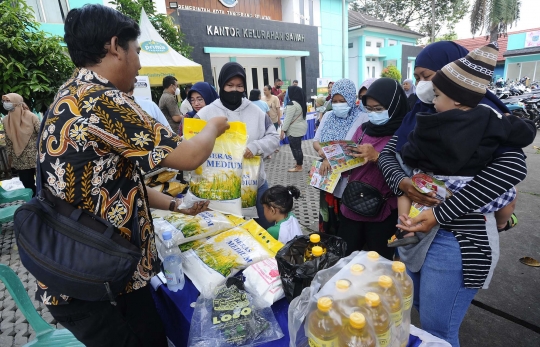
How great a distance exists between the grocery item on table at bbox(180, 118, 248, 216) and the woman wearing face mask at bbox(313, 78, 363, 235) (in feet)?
2.57

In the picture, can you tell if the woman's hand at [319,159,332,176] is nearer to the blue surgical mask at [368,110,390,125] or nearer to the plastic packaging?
Answer: the blue surgical mask at [368,110,390,125]

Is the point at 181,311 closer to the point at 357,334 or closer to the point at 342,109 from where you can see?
the point at 357,334

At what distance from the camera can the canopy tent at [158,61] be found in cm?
611

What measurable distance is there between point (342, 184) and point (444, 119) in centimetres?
127

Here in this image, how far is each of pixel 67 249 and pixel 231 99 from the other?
5.68ft

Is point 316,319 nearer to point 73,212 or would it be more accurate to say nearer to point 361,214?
point 73,212

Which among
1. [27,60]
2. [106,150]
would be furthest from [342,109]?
[27,60]

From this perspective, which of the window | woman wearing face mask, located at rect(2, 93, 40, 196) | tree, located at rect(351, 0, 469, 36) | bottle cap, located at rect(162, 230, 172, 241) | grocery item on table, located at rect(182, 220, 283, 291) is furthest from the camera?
tree, located at rect(351, 0, 469, 36)

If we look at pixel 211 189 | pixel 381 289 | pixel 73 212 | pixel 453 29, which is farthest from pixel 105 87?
pixel 453 29

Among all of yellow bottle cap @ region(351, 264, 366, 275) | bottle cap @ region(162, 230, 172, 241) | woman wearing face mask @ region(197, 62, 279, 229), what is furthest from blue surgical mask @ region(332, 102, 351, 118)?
yellow bottle cap @ region(351, 264, 366, 275)

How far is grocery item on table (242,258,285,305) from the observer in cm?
133

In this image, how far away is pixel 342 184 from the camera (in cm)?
240

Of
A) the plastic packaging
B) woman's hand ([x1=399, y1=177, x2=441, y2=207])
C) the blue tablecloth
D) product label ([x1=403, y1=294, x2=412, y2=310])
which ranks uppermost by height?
woman's hand ([x1=399, y1=177, x2=441, y2=207])

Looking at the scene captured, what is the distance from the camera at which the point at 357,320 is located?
0.75 m
